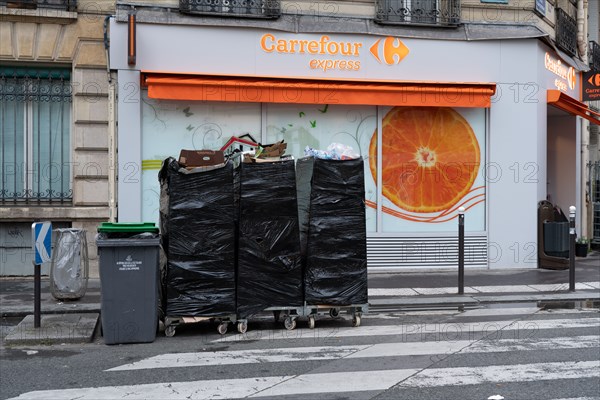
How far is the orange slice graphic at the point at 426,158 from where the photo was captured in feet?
46.2

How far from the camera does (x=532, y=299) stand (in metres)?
11.0

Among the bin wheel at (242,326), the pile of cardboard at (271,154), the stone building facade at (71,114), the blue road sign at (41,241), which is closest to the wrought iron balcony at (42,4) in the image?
the stone building facade at (71,114)

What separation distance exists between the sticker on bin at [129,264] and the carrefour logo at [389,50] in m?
7.63

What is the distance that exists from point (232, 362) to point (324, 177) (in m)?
2.73

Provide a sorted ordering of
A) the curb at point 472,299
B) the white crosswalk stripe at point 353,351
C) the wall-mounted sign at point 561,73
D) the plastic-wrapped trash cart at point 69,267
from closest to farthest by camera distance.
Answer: the white crosswalk stripe at point 353,351, the plastic-wrapped trash cart at point 69,267, the curb at point 472,299, the wall-mounted sign at point 561,73

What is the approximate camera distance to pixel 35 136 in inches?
515

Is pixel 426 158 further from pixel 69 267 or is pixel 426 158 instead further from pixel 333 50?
pixel 69 267

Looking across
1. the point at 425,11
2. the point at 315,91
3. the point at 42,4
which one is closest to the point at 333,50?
the point at 315,91

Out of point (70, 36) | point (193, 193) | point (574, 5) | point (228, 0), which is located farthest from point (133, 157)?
point (574, 5)

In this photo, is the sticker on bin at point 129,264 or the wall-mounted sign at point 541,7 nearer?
the sticker on bin at point 129,264

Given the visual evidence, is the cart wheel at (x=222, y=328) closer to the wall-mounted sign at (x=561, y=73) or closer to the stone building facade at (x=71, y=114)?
the stone building facade at (x=71, y=114)

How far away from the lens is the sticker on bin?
794cm

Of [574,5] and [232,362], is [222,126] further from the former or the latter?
[574,5]

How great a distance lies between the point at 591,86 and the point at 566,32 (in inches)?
61.8
